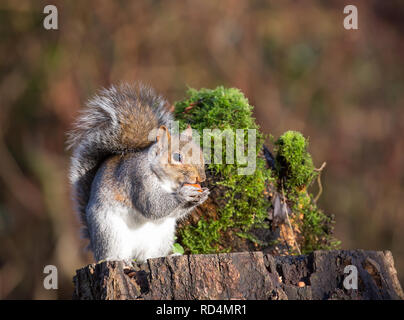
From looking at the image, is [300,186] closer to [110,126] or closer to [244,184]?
[244,184]

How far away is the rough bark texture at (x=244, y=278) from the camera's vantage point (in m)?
2.04

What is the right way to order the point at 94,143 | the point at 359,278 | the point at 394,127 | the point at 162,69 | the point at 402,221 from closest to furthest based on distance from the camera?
the point at 359,278 < the point at 94,143 < the point at 162,69 < the point at 402,221 < the point at 394,127

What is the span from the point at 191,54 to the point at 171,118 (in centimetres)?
398

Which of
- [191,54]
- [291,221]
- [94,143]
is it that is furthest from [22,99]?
[291,221]

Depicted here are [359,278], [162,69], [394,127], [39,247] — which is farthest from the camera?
[394,127]

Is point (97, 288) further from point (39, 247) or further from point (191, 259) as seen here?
point (39, 247)

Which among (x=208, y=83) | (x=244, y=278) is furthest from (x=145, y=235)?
(x=208, y=83)

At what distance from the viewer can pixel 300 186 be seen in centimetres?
289

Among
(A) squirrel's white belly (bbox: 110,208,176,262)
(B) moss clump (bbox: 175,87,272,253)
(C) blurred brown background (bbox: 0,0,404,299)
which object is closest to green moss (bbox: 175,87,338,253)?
(B) moss clump (bbox: 175,87,272,253)

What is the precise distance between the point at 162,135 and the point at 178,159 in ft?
0.47

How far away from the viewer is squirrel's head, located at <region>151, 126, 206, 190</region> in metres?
2.50

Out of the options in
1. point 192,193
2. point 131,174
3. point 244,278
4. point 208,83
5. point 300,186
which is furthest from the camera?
point 208,83

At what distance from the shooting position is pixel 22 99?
615cm

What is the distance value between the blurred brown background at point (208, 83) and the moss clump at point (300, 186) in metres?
2.84
